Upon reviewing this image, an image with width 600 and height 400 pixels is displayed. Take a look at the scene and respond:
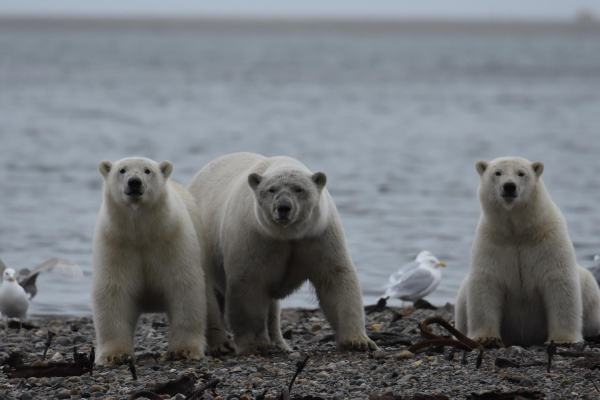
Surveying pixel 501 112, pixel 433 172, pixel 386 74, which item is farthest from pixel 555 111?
pixel 386 74

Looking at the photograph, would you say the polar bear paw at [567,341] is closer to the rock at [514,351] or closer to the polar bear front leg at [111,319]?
the rock at [514,351]

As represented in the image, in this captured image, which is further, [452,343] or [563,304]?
[563,304]

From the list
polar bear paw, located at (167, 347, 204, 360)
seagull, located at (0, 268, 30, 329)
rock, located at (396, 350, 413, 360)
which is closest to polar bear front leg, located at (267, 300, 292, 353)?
polar bear paw, located at (167, 347, 204, 360)

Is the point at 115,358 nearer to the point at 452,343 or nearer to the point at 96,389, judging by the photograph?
the point at 96,389

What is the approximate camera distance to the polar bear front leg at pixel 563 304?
6.14 meters

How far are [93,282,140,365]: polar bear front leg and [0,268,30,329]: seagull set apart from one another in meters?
2.24

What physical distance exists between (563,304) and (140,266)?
2575 mm

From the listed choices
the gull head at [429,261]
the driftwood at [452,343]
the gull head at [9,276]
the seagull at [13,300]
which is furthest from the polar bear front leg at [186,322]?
the gull head at [429,261]

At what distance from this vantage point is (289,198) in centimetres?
582

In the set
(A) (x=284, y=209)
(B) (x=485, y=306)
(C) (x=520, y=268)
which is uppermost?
(A) (x=284, y=209)

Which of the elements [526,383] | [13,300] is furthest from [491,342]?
[13,300]

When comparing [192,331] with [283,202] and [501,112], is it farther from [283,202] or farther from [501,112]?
[501,112]

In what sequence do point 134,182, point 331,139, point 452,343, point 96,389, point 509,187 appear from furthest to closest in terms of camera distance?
1. point 331,139
2. point 509,187
3. point 452,343
4. point 134,182
5. point 96,389

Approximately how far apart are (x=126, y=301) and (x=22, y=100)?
1562 inches
